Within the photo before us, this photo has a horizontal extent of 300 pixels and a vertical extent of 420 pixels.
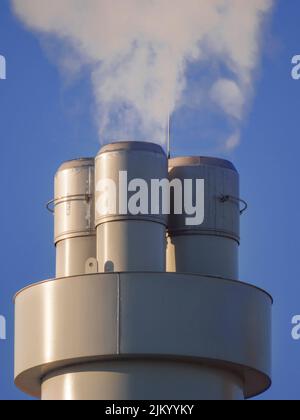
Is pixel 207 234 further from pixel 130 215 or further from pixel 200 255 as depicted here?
pixel 130 215

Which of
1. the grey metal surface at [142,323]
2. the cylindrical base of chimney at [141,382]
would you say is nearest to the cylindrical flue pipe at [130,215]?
the grey metal surface at [142,323]

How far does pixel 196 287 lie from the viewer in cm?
12600

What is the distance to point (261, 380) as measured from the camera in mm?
127312

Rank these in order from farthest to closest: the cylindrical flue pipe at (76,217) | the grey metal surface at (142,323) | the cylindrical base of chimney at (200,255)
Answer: the cylindrical flue pipe at (76,217) → the cylindrical base of chimney at (200,255) → the grey metal surface at (142,323)

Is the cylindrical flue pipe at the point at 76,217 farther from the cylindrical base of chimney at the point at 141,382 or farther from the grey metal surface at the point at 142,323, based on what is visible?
the cylindrical base of chimney at the point at 141,382

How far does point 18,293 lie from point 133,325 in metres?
3.24

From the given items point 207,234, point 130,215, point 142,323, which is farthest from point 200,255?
point 142,323

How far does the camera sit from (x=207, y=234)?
420 feet

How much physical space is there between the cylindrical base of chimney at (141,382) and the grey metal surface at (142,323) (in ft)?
0.52

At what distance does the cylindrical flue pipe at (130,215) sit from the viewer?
126688mm

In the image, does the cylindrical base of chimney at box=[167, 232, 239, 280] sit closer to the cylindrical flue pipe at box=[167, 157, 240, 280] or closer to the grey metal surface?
the cylindrical flue pipe at box=[167, 157, 240, 280]

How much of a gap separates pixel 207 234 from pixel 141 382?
4143mm

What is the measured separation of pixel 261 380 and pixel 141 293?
11.5 feet

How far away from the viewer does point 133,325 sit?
125 metres
